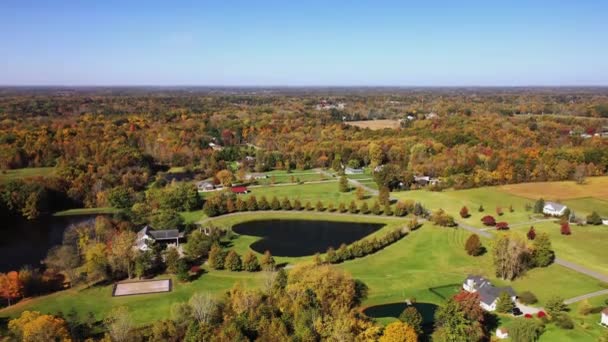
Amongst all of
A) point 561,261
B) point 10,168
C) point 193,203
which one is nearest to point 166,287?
point 193,203

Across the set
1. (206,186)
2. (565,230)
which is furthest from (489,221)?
(206,186)

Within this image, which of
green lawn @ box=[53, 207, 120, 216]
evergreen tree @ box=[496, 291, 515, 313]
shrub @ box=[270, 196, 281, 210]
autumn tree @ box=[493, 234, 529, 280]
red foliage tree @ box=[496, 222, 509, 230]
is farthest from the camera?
shrub @ box=[270, 196, 281, 210]

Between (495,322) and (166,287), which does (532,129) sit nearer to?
(495,322)

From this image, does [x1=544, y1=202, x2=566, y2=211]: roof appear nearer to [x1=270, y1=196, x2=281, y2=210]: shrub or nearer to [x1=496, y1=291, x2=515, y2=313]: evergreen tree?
[x1=496, y1=291, x2=515, y2=313]: evergreen tree

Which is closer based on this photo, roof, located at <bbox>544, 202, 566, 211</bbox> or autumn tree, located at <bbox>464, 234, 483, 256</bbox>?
autumn tree, located at <bbox>464, 234, 483, 256</bbox>

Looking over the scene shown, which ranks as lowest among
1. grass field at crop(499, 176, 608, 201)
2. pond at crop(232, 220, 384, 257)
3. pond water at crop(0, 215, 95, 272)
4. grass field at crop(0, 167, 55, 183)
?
pond water at crop(0, 215, 95, 272)

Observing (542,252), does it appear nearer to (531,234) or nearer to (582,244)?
(531,234)

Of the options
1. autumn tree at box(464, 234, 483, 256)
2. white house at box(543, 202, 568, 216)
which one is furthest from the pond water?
white house at box(543, 202, 568, 216)

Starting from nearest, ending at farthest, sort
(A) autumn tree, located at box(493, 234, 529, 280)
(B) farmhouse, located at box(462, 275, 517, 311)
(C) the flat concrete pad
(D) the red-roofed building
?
(B) farmhouse, located at box(462, 275, 517, 311)
(C) the flat concrete pad
(A) autumn tree, located at box(493, 234, 529, 280)
(D) the red-roofed building
